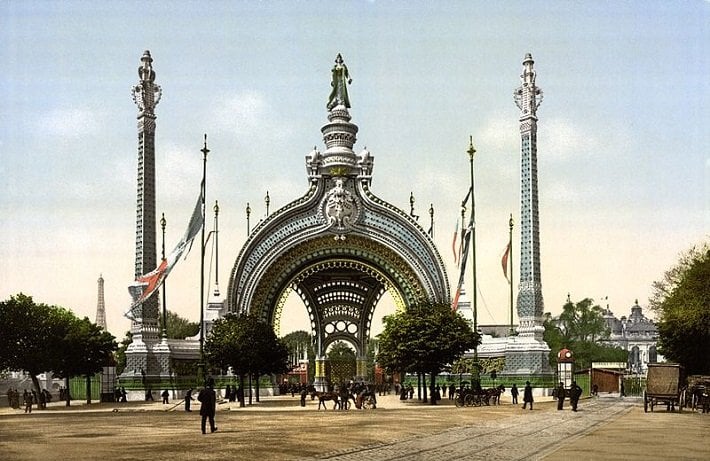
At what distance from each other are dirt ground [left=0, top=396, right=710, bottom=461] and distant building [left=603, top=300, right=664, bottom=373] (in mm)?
140326

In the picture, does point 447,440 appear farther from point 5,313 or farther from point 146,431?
point 5,313

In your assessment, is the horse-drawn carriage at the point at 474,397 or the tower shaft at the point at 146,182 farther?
the tower shaft at the point at 146,182

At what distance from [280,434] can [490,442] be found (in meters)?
7.21

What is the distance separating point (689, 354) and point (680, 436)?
84.3ft

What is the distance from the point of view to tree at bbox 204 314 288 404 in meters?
55.0

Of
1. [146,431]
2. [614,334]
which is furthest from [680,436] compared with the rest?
[614,334]

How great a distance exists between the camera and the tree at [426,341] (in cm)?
5269

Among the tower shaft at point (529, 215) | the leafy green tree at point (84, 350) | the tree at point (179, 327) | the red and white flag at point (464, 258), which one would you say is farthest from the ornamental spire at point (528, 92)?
the tree at point (179, 327)

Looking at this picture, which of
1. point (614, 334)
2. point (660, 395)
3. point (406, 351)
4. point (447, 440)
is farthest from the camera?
point (614, 334)

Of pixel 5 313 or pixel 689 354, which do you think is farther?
pixel 5 313

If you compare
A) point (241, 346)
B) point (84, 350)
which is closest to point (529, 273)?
point (241, 346)

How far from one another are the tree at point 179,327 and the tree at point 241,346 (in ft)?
169

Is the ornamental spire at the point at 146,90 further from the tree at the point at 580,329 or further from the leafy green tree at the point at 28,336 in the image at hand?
the tree at the point at 580,329

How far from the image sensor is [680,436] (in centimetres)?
2914
